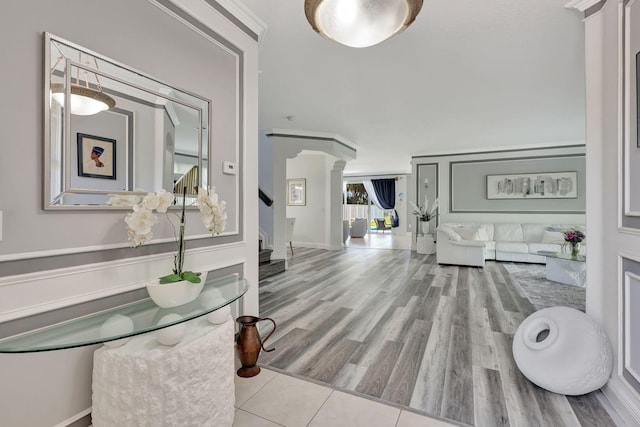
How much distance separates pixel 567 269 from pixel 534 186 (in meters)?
2.63

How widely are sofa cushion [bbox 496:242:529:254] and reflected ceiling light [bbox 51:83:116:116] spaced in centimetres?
635

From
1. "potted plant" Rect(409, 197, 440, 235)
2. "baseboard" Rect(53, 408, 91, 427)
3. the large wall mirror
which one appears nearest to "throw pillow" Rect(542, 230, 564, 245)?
"potted plant" Rect(409, 197, 440, 235)

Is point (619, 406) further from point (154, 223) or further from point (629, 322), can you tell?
point (154, 223)

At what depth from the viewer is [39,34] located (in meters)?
1.08

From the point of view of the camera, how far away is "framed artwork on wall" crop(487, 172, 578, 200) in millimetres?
5762

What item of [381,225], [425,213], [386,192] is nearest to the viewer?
[425,213]

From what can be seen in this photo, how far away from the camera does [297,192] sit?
26.2 ft

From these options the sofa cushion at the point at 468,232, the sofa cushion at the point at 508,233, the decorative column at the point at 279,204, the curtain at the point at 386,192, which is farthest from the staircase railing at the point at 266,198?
the curtain at the point at 386,192

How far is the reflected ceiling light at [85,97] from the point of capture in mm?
1129

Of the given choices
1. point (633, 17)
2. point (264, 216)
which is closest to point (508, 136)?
point (633, 17)

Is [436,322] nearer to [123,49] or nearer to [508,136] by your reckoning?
[123,49]

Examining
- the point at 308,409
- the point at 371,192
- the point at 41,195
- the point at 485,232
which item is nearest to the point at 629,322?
the point at 308,409

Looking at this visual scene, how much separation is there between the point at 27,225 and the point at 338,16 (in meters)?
1.50

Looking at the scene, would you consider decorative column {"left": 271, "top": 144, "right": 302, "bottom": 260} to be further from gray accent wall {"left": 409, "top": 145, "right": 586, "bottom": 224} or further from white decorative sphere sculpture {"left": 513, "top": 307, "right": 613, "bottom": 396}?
white decorative sphere sculpture {"left": 513, "top": 307, "right": 613, "bottom": 396}
